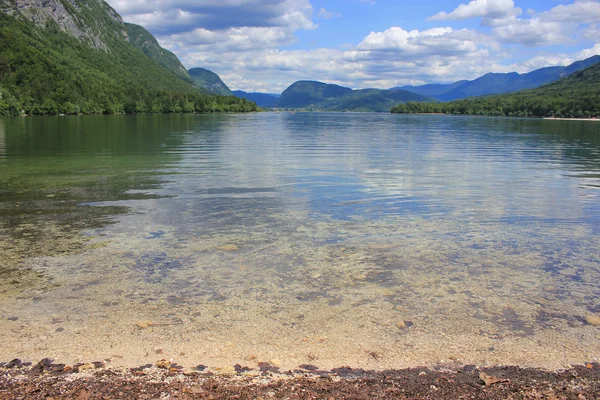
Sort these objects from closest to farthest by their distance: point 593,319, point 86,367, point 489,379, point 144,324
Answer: point 489,379 < point 86,367 < point 144,324 < point 593,319

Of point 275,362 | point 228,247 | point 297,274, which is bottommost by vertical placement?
point 275,362

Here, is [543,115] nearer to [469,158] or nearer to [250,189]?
[469,158]

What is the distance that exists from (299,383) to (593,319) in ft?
16.6

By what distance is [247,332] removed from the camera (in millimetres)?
6891

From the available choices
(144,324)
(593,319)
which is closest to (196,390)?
(144,324)

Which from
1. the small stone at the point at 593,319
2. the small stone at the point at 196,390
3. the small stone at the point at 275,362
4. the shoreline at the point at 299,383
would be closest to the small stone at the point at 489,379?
the shoreline at the point at 299,383

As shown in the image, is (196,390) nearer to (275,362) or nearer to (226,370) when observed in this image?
(226,370)

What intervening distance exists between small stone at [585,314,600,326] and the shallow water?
198mm

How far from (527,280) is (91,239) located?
9891mm

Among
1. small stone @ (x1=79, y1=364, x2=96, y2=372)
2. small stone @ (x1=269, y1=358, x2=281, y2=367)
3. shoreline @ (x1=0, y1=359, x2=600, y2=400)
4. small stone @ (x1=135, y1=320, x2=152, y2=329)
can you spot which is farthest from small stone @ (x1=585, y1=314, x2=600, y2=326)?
small stone @ (x1=79, y1=364, x2=96, y2=372)

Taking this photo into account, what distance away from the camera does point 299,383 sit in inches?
215

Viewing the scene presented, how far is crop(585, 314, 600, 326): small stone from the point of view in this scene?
23.6 ft

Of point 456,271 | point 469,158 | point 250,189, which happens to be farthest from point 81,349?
point 469,158

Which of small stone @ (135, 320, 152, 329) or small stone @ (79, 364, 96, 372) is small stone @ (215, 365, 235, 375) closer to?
small stone @ (79, 364, 96, 372)
